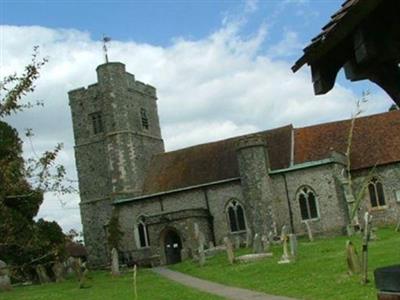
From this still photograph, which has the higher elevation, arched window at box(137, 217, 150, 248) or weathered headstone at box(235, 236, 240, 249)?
arched window at box(137, 217, 150, 248)

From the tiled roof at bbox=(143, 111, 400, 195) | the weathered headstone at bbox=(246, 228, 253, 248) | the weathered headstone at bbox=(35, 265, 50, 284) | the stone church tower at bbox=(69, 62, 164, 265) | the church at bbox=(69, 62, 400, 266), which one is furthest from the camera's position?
the stone church tower at bbox=(69, 62, 164, 265)

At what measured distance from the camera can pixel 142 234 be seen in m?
39.1

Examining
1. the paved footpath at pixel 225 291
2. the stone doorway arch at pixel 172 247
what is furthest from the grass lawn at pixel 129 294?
the stone doorway arch at pixel 172 247

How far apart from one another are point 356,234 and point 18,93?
23649 millimetres

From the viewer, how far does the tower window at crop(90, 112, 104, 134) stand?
44562mm

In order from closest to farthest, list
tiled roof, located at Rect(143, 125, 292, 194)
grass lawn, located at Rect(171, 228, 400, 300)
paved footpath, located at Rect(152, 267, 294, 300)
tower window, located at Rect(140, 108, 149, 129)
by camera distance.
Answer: grass lawn, located at Rect(171, 228, 400, 300), paved footpath, located at Rect(152, 267, 294, 300), tiled roof, located at Rect(143, 125, 292, 194), tower window, located at Rect(140, 108, 149, 129)

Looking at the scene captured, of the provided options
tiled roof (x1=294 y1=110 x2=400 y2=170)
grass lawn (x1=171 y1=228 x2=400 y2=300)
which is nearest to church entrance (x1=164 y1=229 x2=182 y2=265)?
tiled roof (x1=294 y1=110 x2=400 y2=170)

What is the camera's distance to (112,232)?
127 ft

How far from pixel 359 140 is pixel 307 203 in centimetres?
499

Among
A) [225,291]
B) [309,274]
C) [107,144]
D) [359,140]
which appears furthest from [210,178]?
[225,291]

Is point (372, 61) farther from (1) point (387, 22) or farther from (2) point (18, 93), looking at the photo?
(2) point (18, 93)

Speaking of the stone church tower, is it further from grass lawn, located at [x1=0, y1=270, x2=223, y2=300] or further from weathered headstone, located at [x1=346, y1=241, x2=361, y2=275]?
weathered headstone, located at [x1=346, y1=241, x2=361, y2=275]

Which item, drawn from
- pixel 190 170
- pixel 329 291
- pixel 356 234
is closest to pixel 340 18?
pixel 329 291

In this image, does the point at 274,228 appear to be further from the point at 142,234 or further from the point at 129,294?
the point at 129,294
